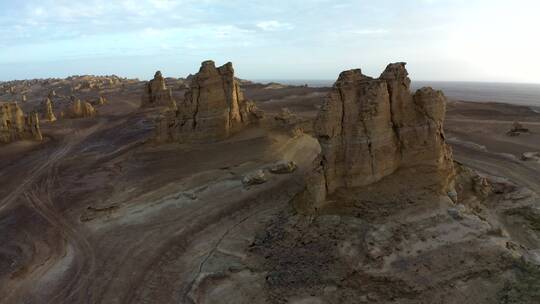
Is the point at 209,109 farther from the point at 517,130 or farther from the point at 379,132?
the point at 517,130

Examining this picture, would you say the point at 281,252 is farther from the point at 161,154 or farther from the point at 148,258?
the point at 161,154

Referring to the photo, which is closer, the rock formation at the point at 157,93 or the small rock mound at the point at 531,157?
the small rock mound at the point at 531,157

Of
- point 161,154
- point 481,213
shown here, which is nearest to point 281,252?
point 481,213

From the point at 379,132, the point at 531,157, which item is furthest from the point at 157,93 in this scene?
the point at 379,132

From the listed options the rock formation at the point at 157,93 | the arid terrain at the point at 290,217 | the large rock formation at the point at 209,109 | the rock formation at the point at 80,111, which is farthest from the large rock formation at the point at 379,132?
the rock formation at the point at 80,111

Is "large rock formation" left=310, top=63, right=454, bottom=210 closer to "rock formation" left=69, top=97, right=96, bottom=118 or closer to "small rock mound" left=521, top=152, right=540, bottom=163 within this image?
"small rock mound" left=521, top=152, right=540, bottom=163

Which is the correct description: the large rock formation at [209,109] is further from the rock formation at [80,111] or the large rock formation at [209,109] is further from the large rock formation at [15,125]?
the rock formation at [80,111]

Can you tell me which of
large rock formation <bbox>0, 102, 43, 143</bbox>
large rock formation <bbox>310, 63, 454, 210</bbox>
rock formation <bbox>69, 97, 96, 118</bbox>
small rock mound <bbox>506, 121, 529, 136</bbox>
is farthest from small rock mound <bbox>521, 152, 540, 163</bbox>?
rock formation <bbox>69, 97, 96, 118</bbox>
